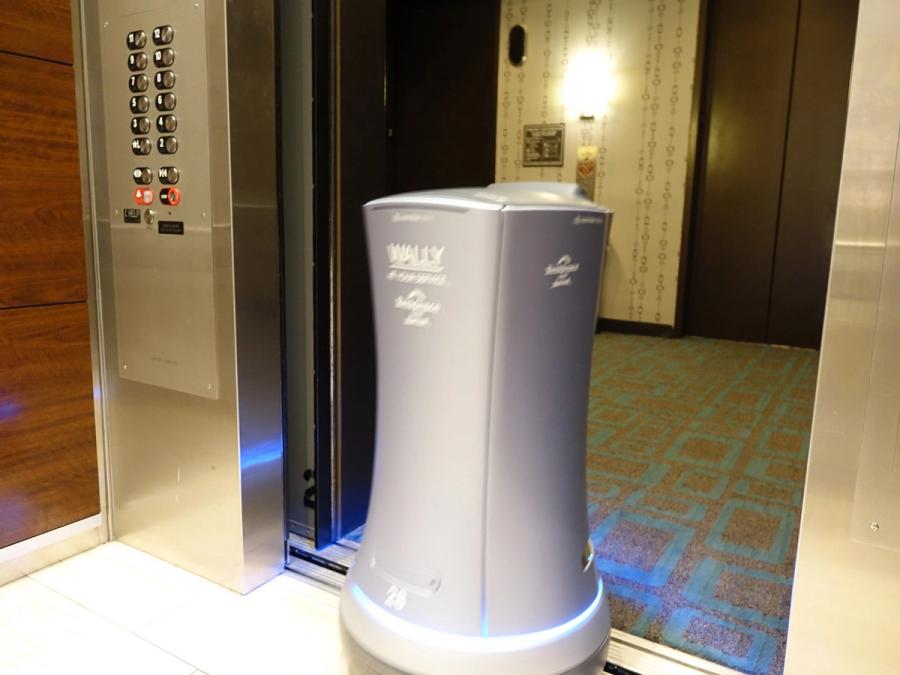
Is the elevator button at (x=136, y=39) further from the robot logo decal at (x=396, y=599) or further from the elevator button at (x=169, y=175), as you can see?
the robot logo decal at (x=396, y=599)

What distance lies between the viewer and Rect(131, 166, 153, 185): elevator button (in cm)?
158

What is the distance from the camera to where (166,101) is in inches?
59.4

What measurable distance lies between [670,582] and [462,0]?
4955 mm

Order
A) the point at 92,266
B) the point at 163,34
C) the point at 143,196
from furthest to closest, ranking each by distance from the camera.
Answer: the point at 92,266 → the point at 143,196 → the point at 163,34

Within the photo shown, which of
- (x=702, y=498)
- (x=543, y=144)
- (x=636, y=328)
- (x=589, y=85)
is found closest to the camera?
(x=702, y=498)

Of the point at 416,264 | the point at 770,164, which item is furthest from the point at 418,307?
the point at 770,164

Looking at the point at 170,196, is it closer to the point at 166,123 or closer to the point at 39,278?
the point at 166,123

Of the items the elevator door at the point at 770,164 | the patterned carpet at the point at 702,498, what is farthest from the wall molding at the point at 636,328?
the patterned carpet at the point at 702,498

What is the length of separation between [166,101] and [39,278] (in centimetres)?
51

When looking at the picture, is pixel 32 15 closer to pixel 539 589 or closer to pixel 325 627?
pixel 325 627

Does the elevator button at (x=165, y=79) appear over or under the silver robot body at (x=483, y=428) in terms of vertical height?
over

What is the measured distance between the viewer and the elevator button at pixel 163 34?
1.48 metres

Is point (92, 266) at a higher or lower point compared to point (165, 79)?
lower

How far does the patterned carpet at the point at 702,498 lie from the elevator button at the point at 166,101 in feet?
4.88
